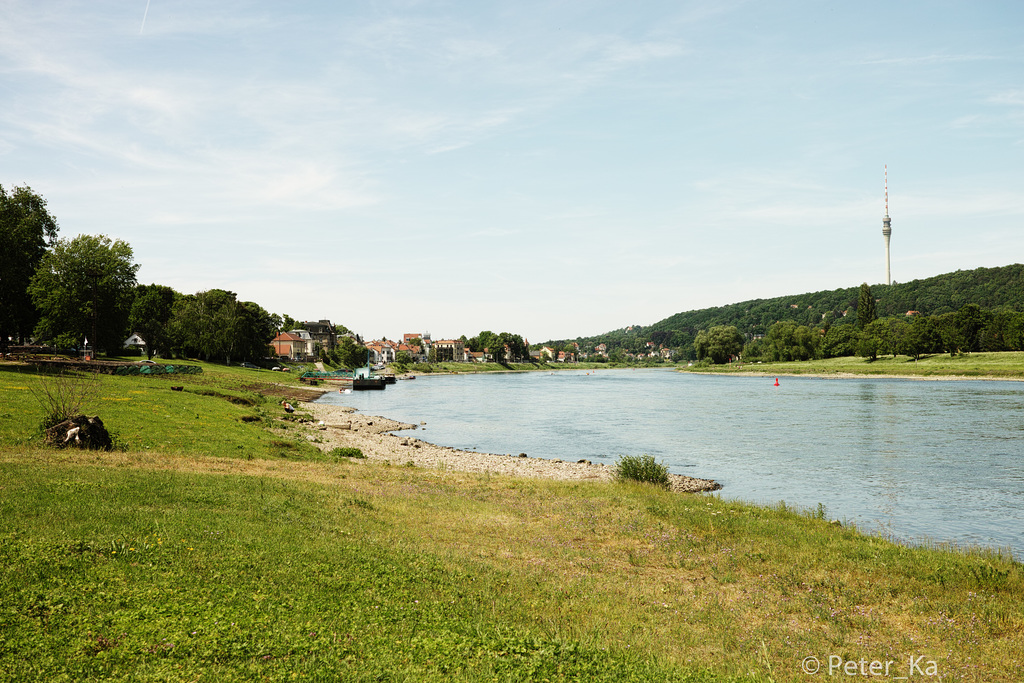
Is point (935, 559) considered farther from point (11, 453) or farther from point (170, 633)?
point (11, 453)

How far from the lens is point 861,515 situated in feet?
84.1

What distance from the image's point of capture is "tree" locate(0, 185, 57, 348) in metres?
44.1

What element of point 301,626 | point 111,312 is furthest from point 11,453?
point 111,312

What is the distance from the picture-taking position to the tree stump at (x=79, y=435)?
75.9ft

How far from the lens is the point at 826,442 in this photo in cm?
4703

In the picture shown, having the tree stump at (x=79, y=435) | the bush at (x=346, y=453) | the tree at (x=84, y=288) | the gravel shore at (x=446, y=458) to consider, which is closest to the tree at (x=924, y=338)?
the gravel shore at (x=446, y=458)

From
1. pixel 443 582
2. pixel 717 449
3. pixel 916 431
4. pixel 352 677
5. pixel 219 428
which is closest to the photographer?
pixel 352 677

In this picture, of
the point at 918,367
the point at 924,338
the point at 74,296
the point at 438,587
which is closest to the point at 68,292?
the point at 74,296

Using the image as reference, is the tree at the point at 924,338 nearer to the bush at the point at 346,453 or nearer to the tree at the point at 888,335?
the tree at the point at 888,335

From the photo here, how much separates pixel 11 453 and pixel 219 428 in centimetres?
1460

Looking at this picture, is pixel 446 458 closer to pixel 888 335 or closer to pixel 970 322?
pixel 970 322

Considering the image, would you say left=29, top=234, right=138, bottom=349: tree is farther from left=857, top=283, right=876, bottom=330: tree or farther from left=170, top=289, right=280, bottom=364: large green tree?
left=857, top=283, right=876, bottom=330: tree

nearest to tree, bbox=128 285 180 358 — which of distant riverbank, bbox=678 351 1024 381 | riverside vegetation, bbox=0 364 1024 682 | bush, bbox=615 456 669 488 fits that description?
riverside vegetation, bbox=0 364 1024 682

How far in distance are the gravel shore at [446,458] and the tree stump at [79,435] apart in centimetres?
1438
